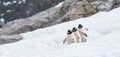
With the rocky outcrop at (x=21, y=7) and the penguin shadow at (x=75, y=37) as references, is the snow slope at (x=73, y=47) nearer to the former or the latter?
the penguin shadow at (x=75, y=37)

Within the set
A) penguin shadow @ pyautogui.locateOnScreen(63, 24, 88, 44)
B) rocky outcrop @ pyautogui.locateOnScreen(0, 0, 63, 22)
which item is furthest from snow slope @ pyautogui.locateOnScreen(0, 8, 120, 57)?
rocky outcrop @ pyautogui.locateOnScreen(0, 0, 63, 22)

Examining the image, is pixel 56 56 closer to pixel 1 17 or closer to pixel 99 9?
pixel 99 9

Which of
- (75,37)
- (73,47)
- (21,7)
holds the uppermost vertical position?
(21,7)

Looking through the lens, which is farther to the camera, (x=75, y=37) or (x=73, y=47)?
(x=75, y=37)

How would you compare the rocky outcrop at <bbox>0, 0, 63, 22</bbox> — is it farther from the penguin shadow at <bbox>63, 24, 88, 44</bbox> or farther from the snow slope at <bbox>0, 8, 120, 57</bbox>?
the penguin shadow at <bbox>63, 24, 88, 44</bbox>

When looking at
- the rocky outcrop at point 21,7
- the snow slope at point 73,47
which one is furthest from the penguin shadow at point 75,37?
the rocky outcrop at point 21,7

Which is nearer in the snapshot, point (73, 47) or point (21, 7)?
point (73, 47)

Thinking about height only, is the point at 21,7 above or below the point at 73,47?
above

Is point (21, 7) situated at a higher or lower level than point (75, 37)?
higher

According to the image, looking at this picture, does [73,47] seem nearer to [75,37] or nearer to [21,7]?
[75,37]

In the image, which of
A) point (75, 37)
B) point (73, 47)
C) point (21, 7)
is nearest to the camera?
point (73, 47)

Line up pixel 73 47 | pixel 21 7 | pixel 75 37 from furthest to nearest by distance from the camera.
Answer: pixel 21 7 → pixel 75 37 → pixel 73 47

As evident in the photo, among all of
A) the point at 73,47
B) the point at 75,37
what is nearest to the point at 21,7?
the point at 75,37

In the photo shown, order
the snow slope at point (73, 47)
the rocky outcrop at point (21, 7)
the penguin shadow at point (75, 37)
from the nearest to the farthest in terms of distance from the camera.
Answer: the snow slope at point (73, 47) → the penguin shadow at point (75, 37) → the rocky outcrop at point (21, 7)
